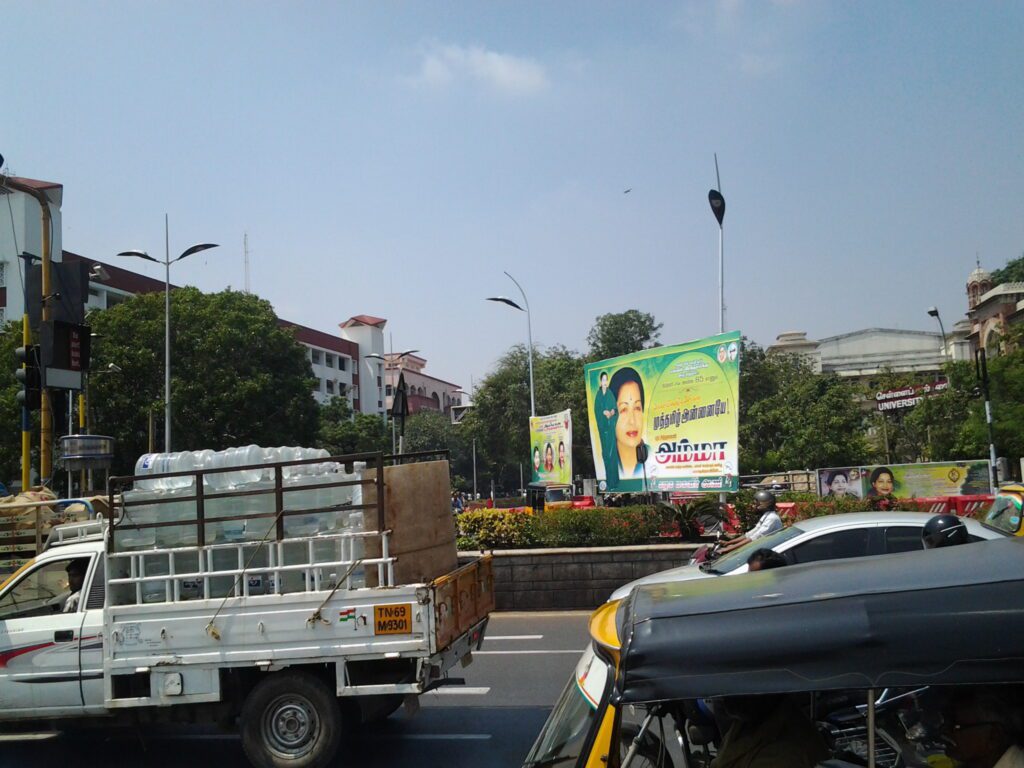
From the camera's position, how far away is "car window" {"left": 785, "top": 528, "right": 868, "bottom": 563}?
794cm

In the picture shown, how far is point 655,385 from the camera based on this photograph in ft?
63.8

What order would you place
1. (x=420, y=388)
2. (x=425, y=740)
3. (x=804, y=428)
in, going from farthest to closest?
(x=420, y=388) < (x=804, y=428) < (x=425, y=740)

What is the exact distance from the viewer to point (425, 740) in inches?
285

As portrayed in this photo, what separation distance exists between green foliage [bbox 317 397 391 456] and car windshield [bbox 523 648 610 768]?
155 ft

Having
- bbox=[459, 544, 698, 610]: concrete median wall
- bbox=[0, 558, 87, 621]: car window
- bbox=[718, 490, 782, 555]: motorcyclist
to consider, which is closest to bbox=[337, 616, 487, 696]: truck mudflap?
bbox=[0, 558, 87, 621]: car window

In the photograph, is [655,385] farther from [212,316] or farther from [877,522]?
[212,316]

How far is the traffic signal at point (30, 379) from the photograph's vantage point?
12164 mm

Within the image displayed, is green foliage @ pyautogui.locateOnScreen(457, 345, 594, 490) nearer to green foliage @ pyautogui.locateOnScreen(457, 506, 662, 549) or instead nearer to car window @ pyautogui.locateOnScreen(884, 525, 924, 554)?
green foliage @ pyautogui.locateOnScreen(457, 506, 662, 549)

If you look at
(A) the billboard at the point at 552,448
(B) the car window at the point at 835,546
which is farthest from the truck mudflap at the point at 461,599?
(A) the billboard at the point at 552,448

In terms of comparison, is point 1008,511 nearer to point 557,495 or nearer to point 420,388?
point 557,495

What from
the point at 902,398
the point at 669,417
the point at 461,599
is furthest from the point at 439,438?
the point at 461,599

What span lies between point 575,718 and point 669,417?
16032 mm

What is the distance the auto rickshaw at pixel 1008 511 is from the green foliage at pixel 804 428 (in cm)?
3427

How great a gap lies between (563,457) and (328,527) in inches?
956
